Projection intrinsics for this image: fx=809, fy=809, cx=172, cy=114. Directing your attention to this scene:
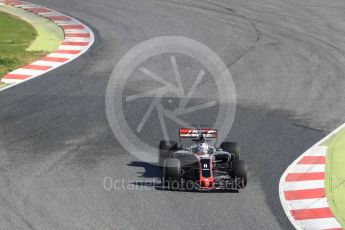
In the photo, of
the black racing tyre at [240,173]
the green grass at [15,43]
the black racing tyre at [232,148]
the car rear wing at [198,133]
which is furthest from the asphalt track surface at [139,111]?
the green grass at [15,43]

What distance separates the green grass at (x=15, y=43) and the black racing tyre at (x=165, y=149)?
9.30m

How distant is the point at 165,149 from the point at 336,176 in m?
4.16

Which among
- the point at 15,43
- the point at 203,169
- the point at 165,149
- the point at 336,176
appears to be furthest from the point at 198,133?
the point at 15,43

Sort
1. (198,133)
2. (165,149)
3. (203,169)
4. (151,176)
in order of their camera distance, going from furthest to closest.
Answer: (165,149) < (198,133) < (151,176) < (203,169)

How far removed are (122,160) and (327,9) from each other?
65.1ft

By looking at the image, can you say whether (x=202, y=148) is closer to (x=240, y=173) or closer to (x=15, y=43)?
(x=240, y=173)

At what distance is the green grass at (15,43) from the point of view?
28.2m

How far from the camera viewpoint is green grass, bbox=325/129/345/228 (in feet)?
57.6

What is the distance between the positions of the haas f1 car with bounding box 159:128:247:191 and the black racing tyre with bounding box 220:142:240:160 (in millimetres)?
192

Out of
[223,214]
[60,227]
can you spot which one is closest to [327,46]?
[223,214]

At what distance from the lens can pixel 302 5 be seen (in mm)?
37531

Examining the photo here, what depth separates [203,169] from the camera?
706 inches

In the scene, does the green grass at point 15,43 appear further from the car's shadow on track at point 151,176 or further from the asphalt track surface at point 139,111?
the car's shadow on track at point 151,176

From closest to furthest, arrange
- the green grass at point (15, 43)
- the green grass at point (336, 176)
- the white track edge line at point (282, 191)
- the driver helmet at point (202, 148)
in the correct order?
1. the white track edge line at point (282, 191)
2. the green grass at point (336, 176)
3. the driver helmet at point (202, 148)
4. the green grass at point (15, 43)
